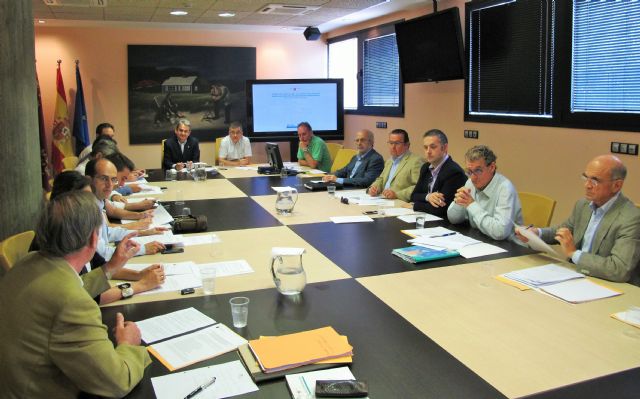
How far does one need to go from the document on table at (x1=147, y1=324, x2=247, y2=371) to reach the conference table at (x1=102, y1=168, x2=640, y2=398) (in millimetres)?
36

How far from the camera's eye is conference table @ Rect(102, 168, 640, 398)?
149cm

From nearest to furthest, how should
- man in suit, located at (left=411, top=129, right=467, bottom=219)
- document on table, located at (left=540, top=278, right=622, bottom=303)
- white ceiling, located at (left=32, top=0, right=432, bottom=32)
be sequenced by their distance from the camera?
document on table, located at (left=540, top=278, right=622, bottom=303) → man in suit, located at (left=411, top=129, right=467, bottom=219) → white ceiling, located at (left=32, top=0, right=432, bottom=32)

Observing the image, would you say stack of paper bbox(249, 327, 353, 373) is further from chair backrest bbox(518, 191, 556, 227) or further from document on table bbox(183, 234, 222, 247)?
chair backrest bbox(518, 191, 556, 227)

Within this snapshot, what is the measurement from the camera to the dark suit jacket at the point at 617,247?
2.29 metres

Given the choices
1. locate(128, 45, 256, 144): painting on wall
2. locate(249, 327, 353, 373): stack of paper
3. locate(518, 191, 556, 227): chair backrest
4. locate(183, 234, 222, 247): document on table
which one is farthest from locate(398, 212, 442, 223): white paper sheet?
locate(128, 45, 256, 144): painting on wall

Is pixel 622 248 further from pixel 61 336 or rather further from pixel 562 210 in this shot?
pixel 562 210

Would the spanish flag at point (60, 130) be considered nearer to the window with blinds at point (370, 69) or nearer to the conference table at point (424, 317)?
the window with blinds at point (370, 69)

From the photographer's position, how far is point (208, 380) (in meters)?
1.49

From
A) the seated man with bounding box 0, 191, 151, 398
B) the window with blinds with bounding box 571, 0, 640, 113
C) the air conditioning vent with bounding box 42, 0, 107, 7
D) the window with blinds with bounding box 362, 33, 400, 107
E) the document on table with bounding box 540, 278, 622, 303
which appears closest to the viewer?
the seated man with bounding box 0, 191, 151, 398

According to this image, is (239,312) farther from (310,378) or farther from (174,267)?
(174,267)

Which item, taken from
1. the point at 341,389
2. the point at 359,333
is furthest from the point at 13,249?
the point at 341,389

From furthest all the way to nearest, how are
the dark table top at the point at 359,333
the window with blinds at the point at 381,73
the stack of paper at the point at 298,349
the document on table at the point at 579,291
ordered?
the window with blinds at the point at 381,73, the document on table at the point at 579,291, the stack of paper at the point at 298,349, the dark table top at the point at 359,333

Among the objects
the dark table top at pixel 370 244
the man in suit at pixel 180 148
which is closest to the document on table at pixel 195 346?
the dark table top at pixel 370 244

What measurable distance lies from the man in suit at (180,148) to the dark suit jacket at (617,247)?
16.8 feet
